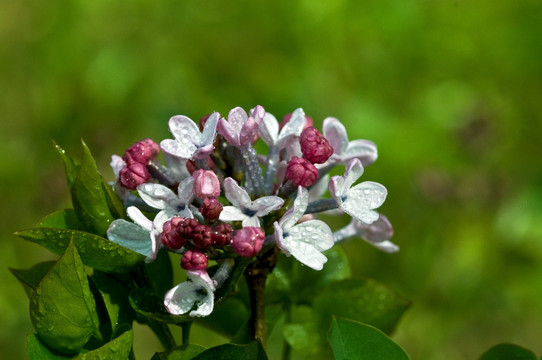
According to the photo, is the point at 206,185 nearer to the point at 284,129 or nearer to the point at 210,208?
the point at 210,208

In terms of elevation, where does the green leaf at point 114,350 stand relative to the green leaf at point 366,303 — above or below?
above

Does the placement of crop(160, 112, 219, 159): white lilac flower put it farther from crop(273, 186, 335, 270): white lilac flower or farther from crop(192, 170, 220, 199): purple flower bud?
crop(273, 186, 335, 270): white lilac flower

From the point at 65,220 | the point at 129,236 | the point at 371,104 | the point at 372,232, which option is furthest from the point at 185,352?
the point at 371,104

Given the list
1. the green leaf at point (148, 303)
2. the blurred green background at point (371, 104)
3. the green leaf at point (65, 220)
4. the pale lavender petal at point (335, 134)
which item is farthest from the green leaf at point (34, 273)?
the blurred green background at point (371, 104)

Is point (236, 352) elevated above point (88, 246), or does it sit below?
below

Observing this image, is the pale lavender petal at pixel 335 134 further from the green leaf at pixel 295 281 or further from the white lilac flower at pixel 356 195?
the green leaf at pixel 295 281
